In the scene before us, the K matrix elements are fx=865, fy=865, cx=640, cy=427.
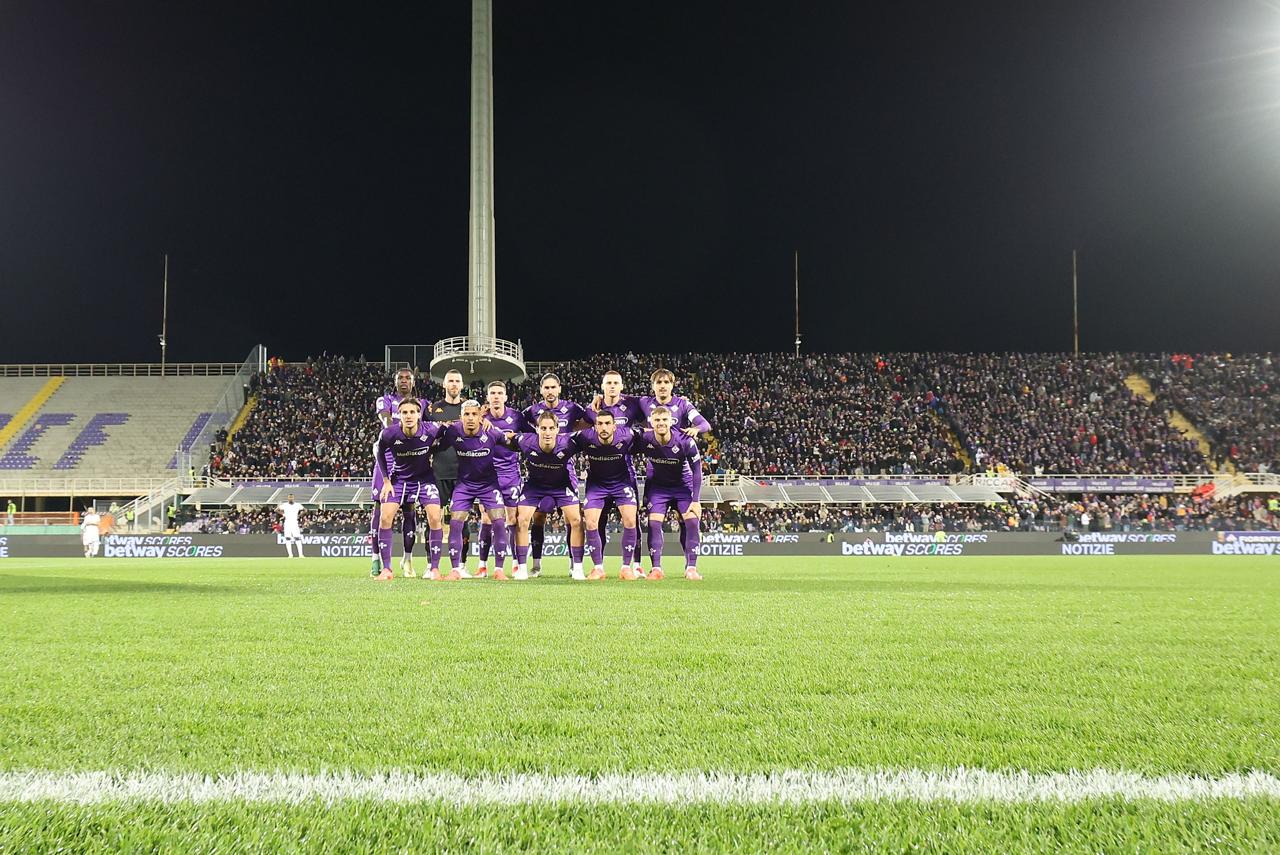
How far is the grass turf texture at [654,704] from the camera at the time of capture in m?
2.02

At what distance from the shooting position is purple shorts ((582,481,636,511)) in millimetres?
11039

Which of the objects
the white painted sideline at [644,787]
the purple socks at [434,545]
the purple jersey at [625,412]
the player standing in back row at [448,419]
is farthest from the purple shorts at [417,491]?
the white painted sideline at [644,787]

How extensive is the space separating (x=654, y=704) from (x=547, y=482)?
26.5 feet

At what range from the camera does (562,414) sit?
1107 cm

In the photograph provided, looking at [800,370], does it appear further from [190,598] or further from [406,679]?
[406,679]

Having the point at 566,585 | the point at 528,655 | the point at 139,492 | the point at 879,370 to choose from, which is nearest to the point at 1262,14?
the point at 879,370

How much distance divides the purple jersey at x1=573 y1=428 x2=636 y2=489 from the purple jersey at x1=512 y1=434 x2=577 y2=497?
0.16 meters

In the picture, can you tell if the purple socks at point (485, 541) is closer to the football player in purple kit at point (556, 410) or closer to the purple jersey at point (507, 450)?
the football player in purple kit at point (556, 410)

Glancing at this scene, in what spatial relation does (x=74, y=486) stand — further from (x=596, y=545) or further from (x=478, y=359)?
(x=596, y=545)

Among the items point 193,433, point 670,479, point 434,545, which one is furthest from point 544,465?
point 193,433

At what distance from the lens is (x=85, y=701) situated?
3.17 m

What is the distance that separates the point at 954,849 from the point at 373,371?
43292 millimetres

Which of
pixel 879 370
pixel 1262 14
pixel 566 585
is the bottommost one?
pixel 566 585

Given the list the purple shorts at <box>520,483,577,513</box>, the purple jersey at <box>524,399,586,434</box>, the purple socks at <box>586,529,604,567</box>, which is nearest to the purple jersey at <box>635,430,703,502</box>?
the purple jersey at <box>524,399,586,434</box>
